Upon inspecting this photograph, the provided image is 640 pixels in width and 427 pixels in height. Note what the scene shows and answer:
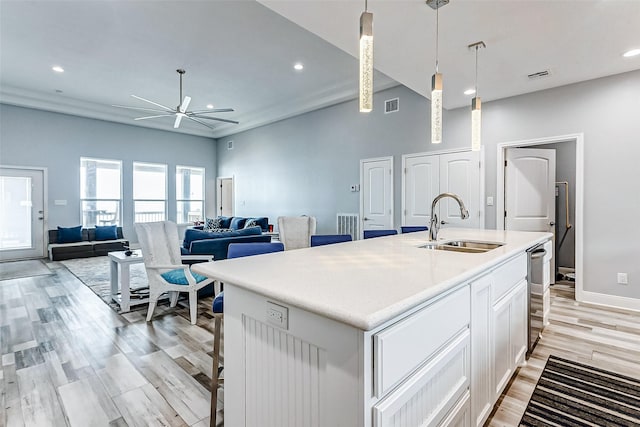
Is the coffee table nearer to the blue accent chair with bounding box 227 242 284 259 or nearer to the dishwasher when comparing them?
the blue accent chair with bounding box 227 242 284 259

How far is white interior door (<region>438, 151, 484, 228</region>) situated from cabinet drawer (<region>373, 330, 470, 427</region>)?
3780 millimetres

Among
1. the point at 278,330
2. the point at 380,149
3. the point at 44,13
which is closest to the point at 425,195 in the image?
the point at 380,149

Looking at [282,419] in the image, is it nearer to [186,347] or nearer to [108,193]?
[186,347]

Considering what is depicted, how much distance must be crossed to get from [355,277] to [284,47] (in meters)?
4.10

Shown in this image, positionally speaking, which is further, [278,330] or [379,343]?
[278,330]

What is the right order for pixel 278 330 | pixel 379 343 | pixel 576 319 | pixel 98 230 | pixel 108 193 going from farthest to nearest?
pixel 108 193
pixel 98 230
pixel 576 319
pixel 278 330
pixel 379 343

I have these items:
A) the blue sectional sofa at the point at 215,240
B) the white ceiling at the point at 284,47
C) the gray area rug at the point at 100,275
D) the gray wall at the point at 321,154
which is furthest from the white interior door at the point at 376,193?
the gray area rug at the point at 100,275

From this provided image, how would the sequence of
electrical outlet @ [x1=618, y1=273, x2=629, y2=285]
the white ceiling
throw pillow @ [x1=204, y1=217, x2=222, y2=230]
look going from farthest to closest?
throw pillow @ [x1=204, y1=217, x2=222, y2=230] < electrical outlet @ [x1=618, y1=273, x2=629, y2=285] < the white ceiling

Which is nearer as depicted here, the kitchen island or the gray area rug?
the kitchen island

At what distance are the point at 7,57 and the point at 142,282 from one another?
409 centimetres

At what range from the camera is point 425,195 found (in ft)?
17.0

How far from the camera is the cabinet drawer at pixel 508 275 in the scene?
172cm

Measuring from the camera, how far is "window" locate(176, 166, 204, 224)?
9141 mm

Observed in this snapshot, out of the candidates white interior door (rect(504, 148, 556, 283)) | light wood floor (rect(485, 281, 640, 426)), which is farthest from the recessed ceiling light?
light wood floor (rect(485, 281, 640, 426))
